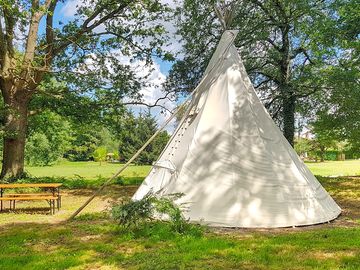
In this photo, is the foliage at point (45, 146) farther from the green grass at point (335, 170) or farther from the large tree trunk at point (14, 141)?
the green grass at point (335, 170)

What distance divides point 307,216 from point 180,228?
2.91 metres

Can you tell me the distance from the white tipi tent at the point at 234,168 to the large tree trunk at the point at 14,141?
22.8ft

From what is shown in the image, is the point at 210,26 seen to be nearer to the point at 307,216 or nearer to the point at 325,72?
the point at 325,72

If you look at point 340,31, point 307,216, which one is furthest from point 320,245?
point 340,31

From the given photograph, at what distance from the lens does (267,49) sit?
16.5 metres

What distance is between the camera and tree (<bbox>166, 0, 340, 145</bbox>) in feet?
49.2

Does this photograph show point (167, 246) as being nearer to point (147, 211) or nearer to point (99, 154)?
point (147, 211)

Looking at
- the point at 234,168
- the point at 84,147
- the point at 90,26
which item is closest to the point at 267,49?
the point at 90,26

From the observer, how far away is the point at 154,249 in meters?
→ 6.50

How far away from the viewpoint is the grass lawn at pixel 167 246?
5684 mm

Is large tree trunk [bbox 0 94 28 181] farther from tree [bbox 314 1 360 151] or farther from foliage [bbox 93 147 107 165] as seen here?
foliage [bbox 93 147 107 165]

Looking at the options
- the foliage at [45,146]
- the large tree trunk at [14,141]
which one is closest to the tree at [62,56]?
the large tree trunk at [14,141]

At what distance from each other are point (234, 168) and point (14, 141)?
9.31 meters

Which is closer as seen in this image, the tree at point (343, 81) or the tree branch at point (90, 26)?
the tree at point (343, 81)
